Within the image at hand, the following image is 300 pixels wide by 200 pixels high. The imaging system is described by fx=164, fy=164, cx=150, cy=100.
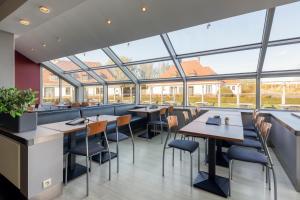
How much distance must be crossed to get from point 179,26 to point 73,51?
396cm

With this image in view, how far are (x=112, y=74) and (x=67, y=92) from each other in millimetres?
3358

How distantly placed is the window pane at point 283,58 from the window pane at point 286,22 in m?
0.33

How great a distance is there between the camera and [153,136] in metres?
4.88

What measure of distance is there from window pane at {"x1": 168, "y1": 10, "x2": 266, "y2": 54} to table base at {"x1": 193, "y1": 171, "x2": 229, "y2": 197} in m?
3.16

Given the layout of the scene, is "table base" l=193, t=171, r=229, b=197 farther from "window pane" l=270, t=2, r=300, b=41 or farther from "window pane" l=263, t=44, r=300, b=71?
"window pane" l=263, t=44, r=300, b=71

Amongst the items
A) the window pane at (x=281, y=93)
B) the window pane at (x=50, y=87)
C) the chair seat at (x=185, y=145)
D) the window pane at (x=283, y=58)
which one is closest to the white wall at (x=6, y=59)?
the chair seat at (x=185, y=145)

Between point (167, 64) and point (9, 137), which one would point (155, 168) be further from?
point (167, 64)

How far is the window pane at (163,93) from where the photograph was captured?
19.6 ft

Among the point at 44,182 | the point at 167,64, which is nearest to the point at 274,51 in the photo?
the point at 167,64

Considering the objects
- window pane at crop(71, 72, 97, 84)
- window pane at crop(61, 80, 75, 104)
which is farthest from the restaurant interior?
window pane at crop(61, 80, 75, 104)

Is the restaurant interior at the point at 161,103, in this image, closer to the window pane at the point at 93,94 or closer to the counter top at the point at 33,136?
the counter top at the point at 33,136

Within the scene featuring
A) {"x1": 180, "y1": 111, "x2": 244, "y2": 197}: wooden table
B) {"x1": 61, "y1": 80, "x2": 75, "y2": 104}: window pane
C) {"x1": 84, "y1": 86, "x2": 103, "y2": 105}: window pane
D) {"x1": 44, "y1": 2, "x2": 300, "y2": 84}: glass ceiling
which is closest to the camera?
{"x1": 180, "y1": 111, "x2": 244, "y2": 197}: wooden table

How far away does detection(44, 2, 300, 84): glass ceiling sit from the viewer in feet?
11.3

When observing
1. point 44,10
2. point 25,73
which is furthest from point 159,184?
point 25,73
